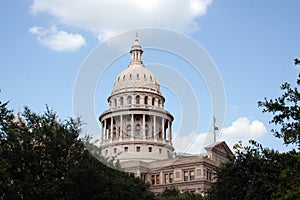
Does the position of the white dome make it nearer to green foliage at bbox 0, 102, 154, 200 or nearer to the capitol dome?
the capitol dome

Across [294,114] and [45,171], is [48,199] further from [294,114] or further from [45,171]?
[294,114]

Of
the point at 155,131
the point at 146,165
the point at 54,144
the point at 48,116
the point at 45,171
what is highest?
the point at 155,131

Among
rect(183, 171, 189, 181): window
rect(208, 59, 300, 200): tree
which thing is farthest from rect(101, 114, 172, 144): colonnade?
rect(208, 59, 300, 200): tree

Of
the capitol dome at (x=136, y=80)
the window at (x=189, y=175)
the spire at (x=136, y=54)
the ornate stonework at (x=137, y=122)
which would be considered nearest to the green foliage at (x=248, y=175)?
the window at (x=189, y=175)

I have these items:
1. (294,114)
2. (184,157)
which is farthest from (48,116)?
(184,157)

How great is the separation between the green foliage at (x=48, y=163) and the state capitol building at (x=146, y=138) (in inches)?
2327

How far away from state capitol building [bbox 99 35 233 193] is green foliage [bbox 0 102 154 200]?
59.1 m

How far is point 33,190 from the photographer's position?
3181 cm

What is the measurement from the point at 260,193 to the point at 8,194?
16.9 metres

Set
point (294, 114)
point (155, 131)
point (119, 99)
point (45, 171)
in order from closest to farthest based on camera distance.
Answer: point (294, 114) < point (45, 171) < point (155, 131) < point (119, 99)

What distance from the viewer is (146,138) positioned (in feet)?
376

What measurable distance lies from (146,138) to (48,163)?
80942mm

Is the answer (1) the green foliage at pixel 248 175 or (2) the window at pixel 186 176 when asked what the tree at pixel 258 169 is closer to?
(1) the green foliage at pixel 248 175

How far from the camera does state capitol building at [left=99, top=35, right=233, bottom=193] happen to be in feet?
313
